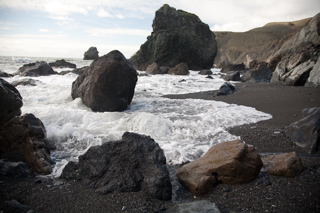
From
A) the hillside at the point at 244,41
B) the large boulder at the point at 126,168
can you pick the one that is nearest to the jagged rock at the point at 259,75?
the large boulder at the point at 126,168

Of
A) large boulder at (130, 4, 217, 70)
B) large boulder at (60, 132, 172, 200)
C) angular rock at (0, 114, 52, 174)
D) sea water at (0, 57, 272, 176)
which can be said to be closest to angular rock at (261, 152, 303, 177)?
sea water at (0, 57, 272, 176)

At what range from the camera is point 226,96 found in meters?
9.45

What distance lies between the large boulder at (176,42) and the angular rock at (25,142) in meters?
27.3

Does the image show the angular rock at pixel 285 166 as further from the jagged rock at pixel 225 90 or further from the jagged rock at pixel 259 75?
the jagged rock at pixel 259 75

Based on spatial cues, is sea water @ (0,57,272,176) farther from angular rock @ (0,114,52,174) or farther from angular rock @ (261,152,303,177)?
angular rock @ (261,152,303,177)

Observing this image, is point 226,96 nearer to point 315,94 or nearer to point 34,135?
point 315,94

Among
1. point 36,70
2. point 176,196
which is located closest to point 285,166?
point 176,196

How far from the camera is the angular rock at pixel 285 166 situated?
113 inches

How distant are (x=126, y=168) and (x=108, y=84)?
4705 mm

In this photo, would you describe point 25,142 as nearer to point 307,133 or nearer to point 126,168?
point 126,168

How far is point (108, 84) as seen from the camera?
7246 millimetres

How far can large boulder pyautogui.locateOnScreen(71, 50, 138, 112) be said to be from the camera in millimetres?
7168

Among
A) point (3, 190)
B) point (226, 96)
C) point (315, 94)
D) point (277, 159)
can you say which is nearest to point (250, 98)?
point (226, 96)

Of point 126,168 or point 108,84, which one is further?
point 108,84
